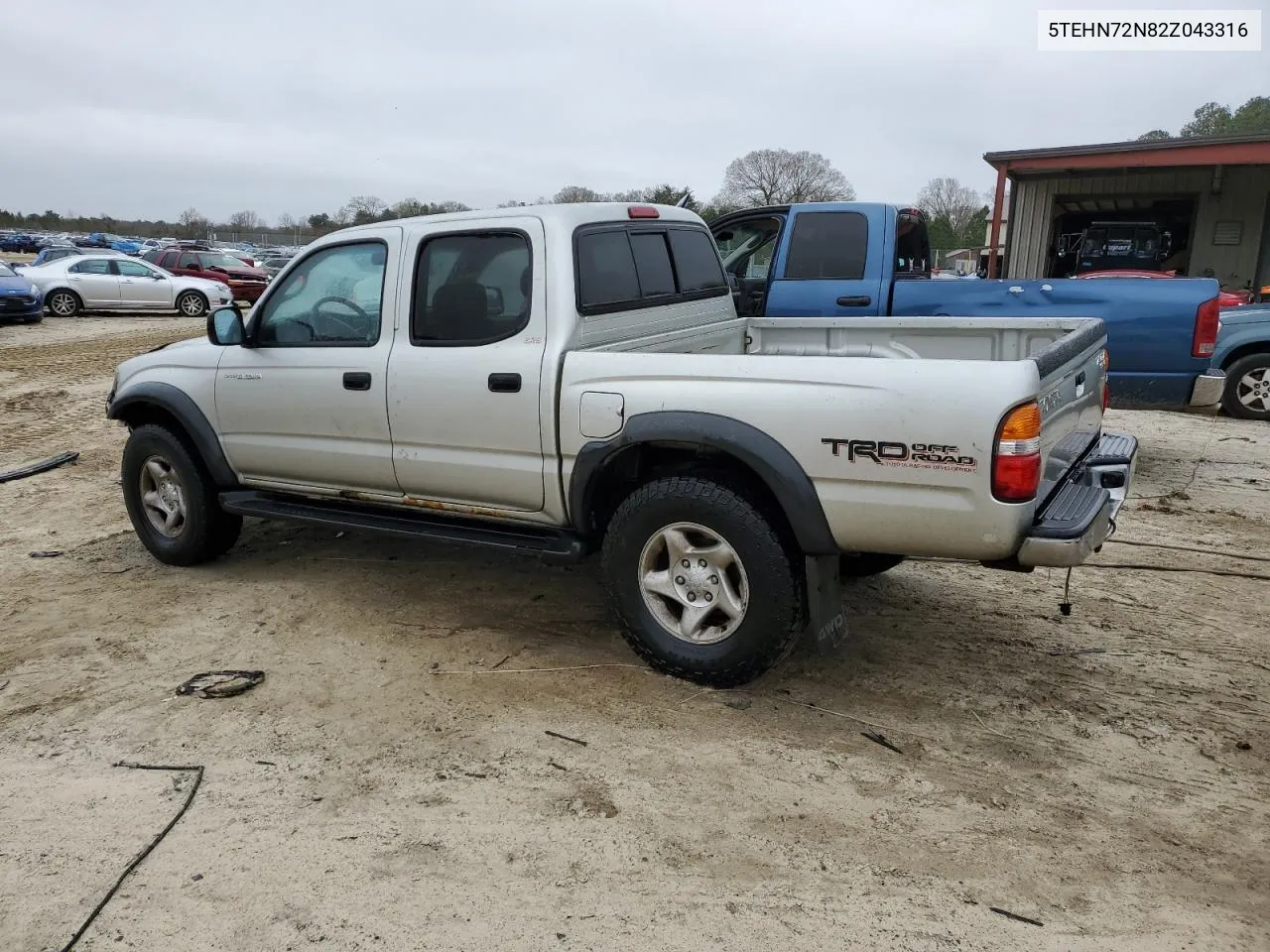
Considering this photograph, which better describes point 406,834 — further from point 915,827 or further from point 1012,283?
point 1012,283

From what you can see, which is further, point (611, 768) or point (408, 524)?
point (408, 524)

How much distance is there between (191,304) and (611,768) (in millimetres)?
21483

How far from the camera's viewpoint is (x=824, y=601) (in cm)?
371

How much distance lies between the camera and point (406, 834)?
9.86ft

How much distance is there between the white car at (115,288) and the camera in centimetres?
2011

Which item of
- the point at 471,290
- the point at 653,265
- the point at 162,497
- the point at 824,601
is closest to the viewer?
the point at 824,601

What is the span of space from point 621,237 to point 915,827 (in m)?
2.87

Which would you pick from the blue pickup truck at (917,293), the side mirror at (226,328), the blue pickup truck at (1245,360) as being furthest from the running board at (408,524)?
the blue pickup truck at (1245,360)

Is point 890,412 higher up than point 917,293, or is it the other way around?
point 917,293

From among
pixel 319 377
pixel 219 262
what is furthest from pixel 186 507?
pixel 219 262

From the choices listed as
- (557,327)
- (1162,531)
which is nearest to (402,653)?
(557,327)

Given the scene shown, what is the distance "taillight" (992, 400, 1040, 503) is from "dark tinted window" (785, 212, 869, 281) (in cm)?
494

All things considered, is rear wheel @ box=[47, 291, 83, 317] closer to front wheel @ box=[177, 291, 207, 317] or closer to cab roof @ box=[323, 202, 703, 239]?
front wheel @ box=[177, 291, 207, 317]

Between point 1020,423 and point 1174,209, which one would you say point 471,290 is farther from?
point 1174,209
